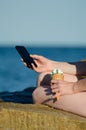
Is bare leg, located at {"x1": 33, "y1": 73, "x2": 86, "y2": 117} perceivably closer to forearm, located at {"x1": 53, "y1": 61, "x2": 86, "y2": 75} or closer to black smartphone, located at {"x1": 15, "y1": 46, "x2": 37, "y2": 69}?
black smartphone, located at {"x1": 15, "y1": 46, "x2": 37, "y2": 69}

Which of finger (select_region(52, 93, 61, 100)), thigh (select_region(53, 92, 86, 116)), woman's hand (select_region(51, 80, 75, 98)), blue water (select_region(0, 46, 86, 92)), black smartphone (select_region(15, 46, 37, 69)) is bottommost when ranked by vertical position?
thigh (select_region(53, 92, 86, 116))

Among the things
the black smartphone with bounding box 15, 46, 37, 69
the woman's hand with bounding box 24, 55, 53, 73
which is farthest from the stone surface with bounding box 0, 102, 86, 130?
the woman's hand with bounding box 24, 55, 53, 73

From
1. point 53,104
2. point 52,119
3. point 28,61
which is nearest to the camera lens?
point 52,119

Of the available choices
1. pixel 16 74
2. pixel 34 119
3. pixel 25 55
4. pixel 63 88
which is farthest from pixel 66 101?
pixel 16 74

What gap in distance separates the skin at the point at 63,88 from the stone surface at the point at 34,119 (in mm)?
81

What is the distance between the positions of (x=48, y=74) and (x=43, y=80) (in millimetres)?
71

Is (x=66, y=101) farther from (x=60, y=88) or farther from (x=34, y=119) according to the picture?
(x=34, y=119)

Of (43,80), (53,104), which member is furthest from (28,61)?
(53,104)

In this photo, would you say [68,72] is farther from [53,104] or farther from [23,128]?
[23,128]

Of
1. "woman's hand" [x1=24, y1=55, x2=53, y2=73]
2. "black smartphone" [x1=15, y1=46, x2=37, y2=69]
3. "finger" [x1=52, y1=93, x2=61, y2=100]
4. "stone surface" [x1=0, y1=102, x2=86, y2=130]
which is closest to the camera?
"stone surface" [x1=0, y1=102, x2=86, y2=130]

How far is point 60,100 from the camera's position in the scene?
3658mm

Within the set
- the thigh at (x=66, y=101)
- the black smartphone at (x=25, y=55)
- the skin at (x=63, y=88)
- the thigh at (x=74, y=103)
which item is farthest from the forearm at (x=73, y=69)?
the thigh at (x=74, y=103)

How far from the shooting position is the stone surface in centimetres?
348

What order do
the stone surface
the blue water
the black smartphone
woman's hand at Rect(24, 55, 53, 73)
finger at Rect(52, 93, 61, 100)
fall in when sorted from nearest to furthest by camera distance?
the stone surface
finger at Rect(52, 93, 61, 100)
the black smartphone
woman's hand at Rect(24, 55, 53, 73)
the blue water
